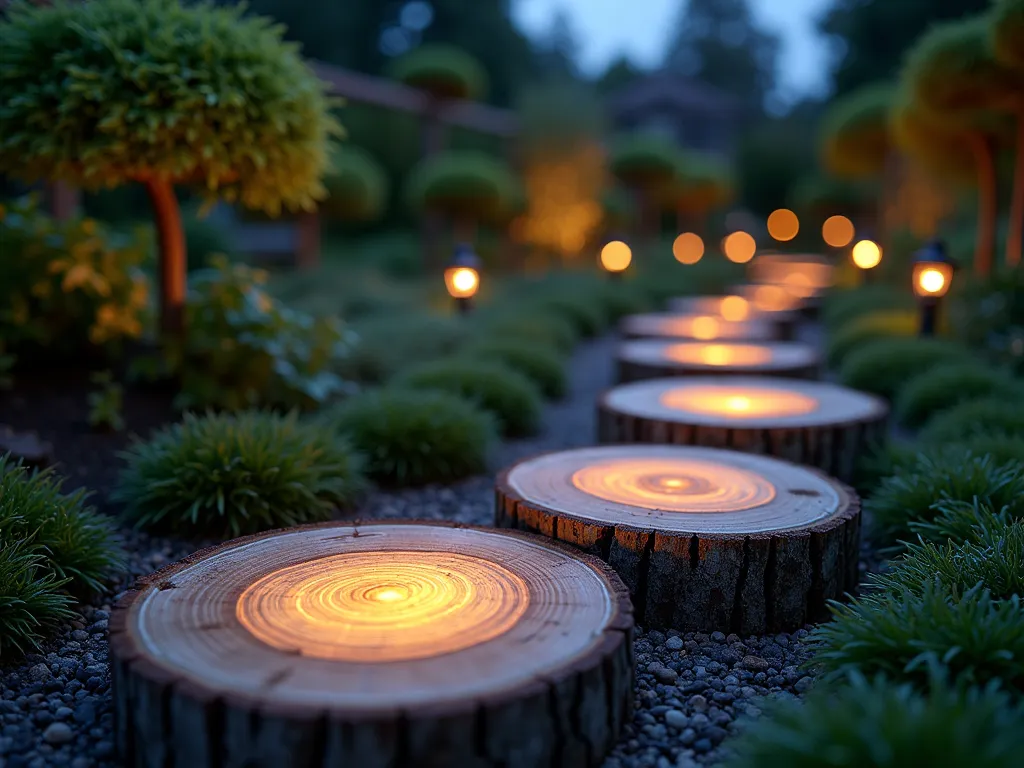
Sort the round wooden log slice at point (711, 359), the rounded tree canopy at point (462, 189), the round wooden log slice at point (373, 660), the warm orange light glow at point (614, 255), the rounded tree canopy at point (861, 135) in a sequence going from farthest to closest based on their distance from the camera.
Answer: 1. the rounded tree canopy at point (462, 189)
2. the rounded tree canopy at point (861, 135)
3. the warm orange light glow at point (614, 255)
4. the round wooden log slice at point (711, 359)
5. the round wooden log slice at point (373, 660)

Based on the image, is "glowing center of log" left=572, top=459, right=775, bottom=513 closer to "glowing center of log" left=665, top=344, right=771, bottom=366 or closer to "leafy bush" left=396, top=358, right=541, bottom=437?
"leafy bush" left=396, top=358, right=541, bottom=437

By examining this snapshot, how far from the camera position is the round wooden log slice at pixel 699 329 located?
23.7ft

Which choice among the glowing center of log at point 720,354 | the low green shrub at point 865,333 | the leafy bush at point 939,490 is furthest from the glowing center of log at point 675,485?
the low green shrub at point 865,333

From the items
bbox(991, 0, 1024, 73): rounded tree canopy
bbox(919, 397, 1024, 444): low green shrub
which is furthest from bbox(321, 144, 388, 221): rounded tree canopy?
bbox(919, 397, 1024, 444): low green shrub

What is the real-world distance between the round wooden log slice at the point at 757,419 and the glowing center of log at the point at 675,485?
59cm

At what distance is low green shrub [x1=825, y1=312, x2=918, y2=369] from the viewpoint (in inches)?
311

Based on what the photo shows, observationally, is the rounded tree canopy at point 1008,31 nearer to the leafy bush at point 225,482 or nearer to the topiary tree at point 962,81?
the topiary tree at point 962,81

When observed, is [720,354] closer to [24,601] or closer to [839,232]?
[24,601]

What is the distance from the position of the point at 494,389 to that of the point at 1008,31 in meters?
4.01

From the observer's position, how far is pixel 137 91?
12.8ft

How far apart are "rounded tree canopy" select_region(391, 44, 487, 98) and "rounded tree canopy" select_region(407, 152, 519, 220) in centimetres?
122

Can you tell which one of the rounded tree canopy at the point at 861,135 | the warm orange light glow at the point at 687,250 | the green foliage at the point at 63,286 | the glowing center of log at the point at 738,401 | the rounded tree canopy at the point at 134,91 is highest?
the rounded tree canopy at the point at 861,135

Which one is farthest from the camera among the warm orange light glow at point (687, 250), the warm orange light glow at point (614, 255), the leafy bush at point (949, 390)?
the warm orange light glow at point (687, 250)

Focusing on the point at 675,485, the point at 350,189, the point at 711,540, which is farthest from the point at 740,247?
the point at 711,540
